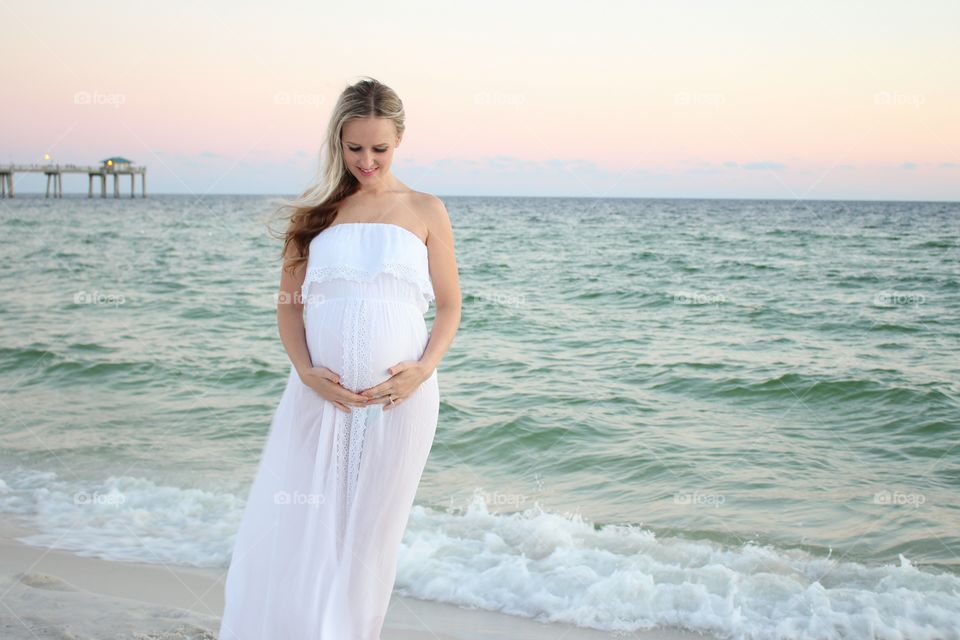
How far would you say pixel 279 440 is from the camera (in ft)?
10.2

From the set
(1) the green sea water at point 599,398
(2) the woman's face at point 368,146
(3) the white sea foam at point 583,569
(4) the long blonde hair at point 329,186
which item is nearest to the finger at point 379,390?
(4) the long blonde hair at point 329,186

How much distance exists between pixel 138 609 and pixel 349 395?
2226 millimetres

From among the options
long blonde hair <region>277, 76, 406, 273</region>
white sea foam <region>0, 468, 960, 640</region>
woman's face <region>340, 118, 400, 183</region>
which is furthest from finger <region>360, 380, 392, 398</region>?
white sea foam <region>0, 468, 960, 640</region>

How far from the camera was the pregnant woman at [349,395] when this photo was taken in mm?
2988

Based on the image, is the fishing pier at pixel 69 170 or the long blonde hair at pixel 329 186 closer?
the long blonde hair at pixel 329 186

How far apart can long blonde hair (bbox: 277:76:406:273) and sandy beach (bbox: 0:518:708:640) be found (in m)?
1.98

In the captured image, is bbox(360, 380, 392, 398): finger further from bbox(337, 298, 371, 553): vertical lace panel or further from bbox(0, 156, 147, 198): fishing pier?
bbox(0, 156, 147, 198): fishing pier

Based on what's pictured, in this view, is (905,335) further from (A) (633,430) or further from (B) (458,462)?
(B) (458,462)

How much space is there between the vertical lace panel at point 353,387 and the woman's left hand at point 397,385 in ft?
0.17

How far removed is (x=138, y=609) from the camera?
4379 millimetres

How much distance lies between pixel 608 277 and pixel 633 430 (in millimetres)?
11002

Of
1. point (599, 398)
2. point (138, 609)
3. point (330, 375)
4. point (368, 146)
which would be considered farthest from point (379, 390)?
point (599, 398)

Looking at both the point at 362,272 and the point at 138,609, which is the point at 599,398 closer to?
the point at 138,609

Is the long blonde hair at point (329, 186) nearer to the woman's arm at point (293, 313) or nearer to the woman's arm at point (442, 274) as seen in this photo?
the woman's arm at point (293, 313)
